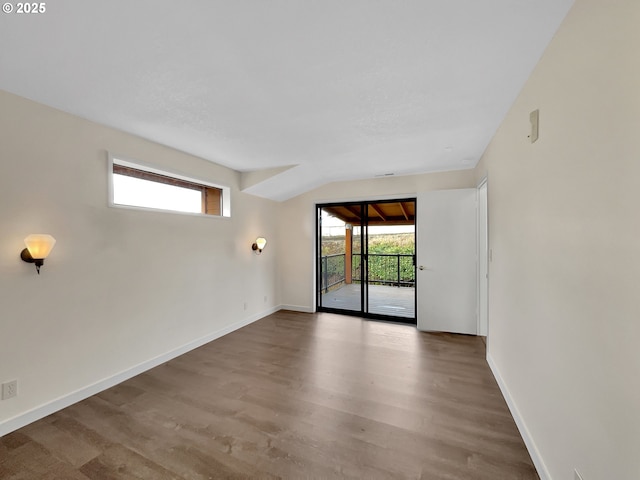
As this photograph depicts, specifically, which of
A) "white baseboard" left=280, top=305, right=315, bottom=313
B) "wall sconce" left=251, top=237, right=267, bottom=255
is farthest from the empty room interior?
"white baseboard" left=280, top=305, right=315, bottom=313

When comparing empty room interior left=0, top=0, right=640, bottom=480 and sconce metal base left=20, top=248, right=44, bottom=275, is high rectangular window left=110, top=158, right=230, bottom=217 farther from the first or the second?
sconce metal base left=20, top=248, right=44, bottom=275

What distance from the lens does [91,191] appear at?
239 cm

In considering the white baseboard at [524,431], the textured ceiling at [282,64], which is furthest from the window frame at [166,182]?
the white baseboard at [524,431]

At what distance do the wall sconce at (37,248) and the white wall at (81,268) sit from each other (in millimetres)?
62

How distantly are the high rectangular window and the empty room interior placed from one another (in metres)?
0.05

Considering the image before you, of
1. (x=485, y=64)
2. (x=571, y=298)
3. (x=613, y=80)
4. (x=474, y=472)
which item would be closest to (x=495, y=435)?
(x=474, y=472)

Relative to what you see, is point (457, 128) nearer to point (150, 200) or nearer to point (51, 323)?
point (150, 200)

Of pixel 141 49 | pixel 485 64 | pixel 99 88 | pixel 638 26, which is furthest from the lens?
pixel 99 88

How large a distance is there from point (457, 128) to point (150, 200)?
329cm

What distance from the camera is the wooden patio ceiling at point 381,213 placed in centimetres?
491

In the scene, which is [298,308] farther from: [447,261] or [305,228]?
[447,261]

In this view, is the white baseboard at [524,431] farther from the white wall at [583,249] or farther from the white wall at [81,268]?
the white wall at [81,268]

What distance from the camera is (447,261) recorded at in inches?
157

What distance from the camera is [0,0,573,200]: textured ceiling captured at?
1257mm
